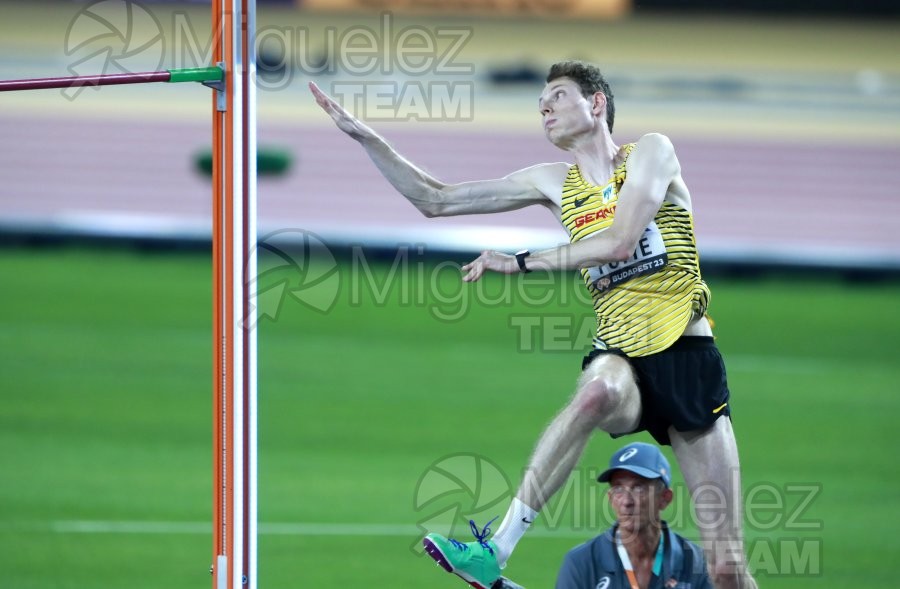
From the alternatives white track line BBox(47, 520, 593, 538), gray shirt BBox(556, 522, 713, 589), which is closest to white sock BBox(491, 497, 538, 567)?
gray shirt BBox(556, 522, 713, 589)

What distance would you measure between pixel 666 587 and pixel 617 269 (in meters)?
1.36

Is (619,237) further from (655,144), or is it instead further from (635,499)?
(635,499)

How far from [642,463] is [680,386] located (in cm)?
45

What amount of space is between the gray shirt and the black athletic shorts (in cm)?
63

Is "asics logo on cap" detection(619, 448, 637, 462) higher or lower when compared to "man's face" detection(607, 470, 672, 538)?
higher

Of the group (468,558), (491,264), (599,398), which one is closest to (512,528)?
(468,558)

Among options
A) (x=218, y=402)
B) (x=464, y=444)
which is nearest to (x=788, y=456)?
(x=464, y=444)

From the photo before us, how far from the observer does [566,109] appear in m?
4.93

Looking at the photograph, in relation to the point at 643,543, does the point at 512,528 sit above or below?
above

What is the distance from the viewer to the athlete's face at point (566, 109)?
16.2ft

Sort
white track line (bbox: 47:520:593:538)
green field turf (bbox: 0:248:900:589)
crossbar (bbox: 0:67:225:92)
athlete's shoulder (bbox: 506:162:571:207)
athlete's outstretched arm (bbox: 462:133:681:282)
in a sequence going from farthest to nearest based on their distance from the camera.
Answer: white track line (bbox: 47:520:593:538) < green field turf (bbox: 0:248:900:589) < athlete's shoulder (bbox: 506:162:571:207) < athlete's outstretched arm (bbox: 462:133:681:282) < crossbar (bbox: 0:67:225:92)

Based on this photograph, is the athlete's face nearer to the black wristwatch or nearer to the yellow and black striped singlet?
the yellow and black striped singlet

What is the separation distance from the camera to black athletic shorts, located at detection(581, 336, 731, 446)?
494 cm

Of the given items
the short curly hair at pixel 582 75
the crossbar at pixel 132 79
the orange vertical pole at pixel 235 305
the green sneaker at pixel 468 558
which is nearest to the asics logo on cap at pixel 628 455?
the green sneaker at pixel 468 558
